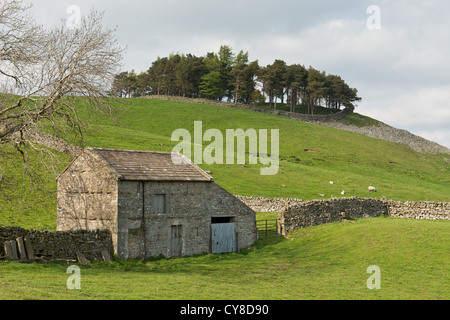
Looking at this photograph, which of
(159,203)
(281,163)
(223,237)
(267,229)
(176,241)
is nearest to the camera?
(159,203)

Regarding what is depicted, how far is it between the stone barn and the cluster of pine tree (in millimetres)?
87469

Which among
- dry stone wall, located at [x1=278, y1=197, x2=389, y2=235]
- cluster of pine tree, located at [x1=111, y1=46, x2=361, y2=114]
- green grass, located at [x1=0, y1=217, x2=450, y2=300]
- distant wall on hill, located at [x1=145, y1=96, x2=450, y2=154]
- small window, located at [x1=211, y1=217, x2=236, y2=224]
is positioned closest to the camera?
green grass, located at [x1=0, y1=217, x2=450, y2=300]

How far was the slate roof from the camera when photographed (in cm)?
2853

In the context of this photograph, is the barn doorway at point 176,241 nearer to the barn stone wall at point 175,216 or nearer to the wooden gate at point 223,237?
the barn stone wall at point 175,216

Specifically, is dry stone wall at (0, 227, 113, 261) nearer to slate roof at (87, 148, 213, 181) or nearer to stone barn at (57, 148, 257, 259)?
stone barn at (57, 148, 257, 259)

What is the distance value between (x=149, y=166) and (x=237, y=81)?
91878 mm

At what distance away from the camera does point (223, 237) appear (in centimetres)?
3222

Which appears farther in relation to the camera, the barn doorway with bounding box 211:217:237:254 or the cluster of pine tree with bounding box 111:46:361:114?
the cluster of pine tree with bounding box 111:46:361:114

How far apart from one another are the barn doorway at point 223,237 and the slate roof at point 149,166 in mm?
3400

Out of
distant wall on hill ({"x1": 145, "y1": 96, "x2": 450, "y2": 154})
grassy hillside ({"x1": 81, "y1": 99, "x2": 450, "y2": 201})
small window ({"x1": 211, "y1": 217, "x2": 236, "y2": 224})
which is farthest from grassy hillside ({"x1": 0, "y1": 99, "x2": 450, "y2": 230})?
small window ({"x1": 211, "y1": 217, "x2": 236, "y2": 224})

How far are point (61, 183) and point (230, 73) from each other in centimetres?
9379

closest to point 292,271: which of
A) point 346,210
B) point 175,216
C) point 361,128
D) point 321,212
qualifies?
point 175,216

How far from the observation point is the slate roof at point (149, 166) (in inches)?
1123

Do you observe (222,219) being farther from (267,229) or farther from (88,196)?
(88,196)
